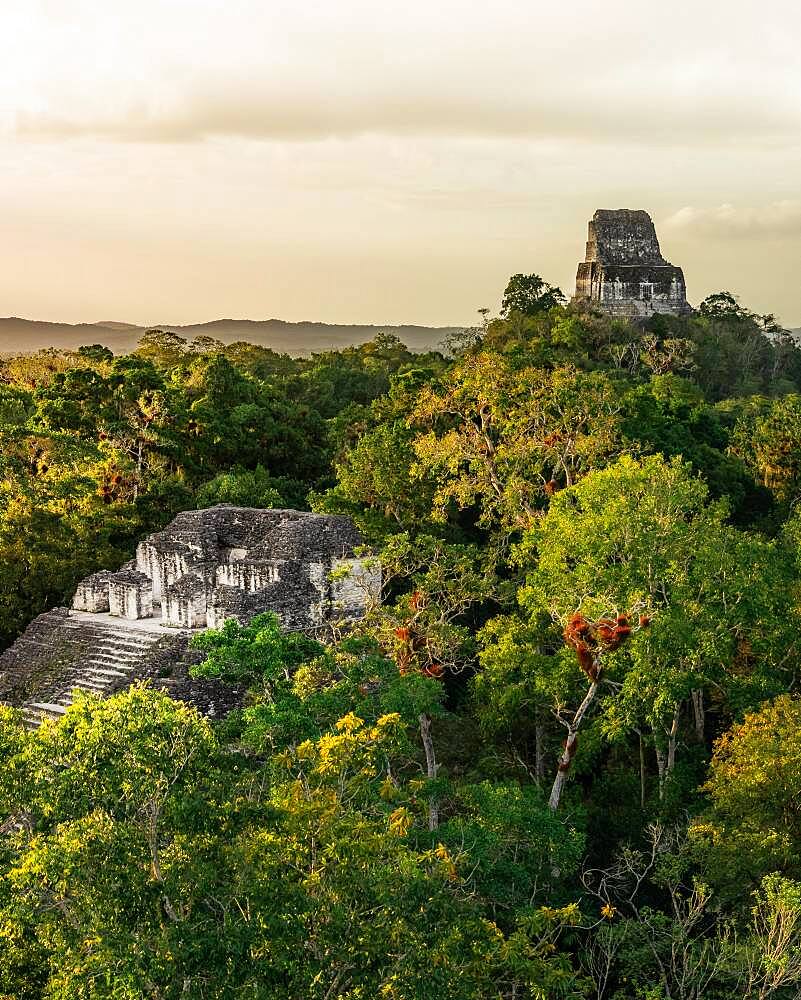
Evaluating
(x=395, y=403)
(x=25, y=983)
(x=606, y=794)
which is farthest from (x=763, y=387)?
(x=25, y=983)

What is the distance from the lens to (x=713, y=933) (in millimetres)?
12523

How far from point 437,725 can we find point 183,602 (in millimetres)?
4512

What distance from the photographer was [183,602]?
56.0ft

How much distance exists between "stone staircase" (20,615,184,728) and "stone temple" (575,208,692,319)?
→ 35.2 metres

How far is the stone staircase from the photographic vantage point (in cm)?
1538

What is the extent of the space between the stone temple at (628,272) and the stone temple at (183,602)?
107ft

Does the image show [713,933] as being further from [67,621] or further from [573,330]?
[573,330]

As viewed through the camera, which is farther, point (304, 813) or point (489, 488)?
point (489, 488)

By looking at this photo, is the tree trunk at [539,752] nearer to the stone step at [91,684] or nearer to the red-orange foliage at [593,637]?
the red-orange foliage at [593,637]

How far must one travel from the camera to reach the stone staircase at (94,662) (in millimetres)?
15383

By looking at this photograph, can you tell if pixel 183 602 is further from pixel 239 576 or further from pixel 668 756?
pixel 668 756

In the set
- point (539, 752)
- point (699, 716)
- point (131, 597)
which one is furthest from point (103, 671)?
point (699, 716)

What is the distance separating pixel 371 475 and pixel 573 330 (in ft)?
62.9

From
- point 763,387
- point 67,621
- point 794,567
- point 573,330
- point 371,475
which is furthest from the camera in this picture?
point 763,387
